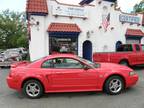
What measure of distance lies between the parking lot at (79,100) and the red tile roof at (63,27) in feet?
28.4

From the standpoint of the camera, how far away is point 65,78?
23.2 ft

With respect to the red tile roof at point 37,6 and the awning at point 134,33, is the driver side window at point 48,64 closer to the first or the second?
the red tile roof at point 37,6

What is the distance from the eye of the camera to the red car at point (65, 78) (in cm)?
707

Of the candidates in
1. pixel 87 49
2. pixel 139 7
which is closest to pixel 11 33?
pixel 139 7

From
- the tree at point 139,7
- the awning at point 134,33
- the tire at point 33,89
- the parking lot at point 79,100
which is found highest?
the tree at point 139,7

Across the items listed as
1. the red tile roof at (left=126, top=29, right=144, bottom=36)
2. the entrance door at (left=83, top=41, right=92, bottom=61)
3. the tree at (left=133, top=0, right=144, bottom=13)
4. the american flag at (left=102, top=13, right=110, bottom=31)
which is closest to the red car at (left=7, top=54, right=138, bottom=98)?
the entrance door at (left=83, top=41, right=92, bottom=61)

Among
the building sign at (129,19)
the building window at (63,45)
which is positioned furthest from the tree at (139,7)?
the building window at (63,45)

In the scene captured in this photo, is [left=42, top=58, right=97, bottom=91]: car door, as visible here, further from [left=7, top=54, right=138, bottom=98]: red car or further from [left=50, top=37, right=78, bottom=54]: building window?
[left=50, top=37, right=78, bottom=54]: building window

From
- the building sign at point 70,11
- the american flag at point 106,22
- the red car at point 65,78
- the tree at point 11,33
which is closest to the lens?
the red car at point 65,78

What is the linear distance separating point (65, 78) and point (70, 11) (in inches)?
408

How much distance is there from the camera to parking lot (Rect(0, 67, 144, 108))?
6188mm

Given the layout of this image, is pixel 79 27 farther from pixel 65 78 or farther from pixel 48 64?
pixel 65 78

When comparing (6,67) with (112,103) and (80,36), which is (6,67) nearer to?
(80,36)

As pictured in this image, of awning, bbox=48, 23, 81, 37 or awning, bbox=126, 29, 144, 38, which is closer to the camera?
awning, bbox=48, 23, 81, 37
